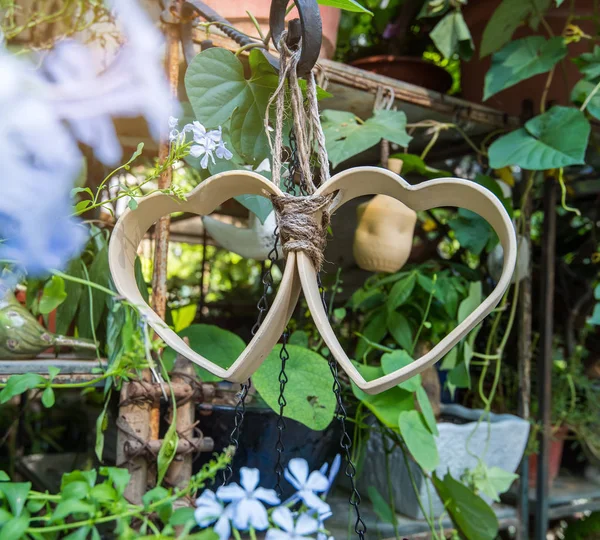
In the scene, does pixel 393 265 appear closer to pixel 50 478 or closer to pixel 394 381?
pixel 394 381

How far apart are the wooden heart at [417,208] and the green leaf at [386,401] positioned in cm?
37

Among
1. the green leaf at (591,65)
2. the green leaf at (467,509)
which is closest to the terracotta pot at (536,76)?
the green leaf at (591,65)

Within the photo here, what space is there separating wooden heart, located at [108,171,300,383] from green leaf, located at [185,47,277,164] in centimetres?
16

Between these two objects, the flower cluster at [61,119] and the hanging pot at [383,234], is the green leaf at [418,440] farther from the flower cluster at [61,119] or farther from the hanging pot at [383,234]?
the flower cluster at [61,119]

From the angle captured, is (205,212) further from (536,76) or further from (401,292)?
(536,76)

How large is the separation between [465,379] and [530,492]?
345 mm

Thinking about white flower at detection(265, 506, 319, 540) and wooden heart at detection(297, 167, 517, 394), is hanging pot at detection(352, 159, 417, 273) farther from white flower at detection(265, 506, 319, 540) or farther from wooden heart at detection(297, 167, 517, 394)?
white flower at detection(265, 506, 319, 540)

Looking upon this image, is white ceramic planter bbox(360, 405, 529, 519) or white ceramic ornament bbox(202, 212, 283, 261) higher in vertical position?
white ceramic ornament bbox(202, 212, 283, 261)

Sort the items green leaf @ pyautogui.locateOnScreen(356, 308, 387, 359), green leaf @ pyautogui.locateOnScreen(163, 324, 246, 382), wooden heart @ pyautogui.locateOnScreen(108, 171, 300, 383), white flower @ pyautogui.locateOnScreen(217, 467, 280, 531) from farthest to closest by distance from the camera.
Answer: green leaf @ pyautogui.locateOnScreen(356, 308, 387, 359) < green leaf @ pyautogui.locateOnScreen(163, 324, 246, 382) < wooden heart @ pyautogui.locateOnScreen(108, 171, 300, 383) < white flower @ pyautogui.locateOnScreen(217, 467, 280, 531)

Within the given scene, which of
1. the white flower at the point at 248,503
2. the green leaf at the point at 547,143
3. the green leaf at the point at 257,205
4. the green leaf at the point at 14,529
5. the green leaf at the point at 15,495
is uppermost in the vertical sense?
the green leaf at the point at 547,143

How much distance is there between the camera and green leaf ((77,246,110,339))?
2.32ft

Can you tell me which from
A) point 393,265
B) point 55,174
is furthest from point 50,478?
point 393,265

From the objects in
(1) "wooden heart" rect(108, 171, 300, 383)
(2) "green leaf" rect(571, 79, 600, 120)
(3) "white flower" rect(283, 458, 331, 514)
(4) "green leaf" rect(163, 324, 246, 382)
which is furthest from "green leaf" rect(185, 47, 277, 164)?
(2) "green leaf" rect(571, 79, 600, 120)

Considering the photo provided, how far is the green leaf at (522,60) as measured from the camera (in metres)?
0.93
